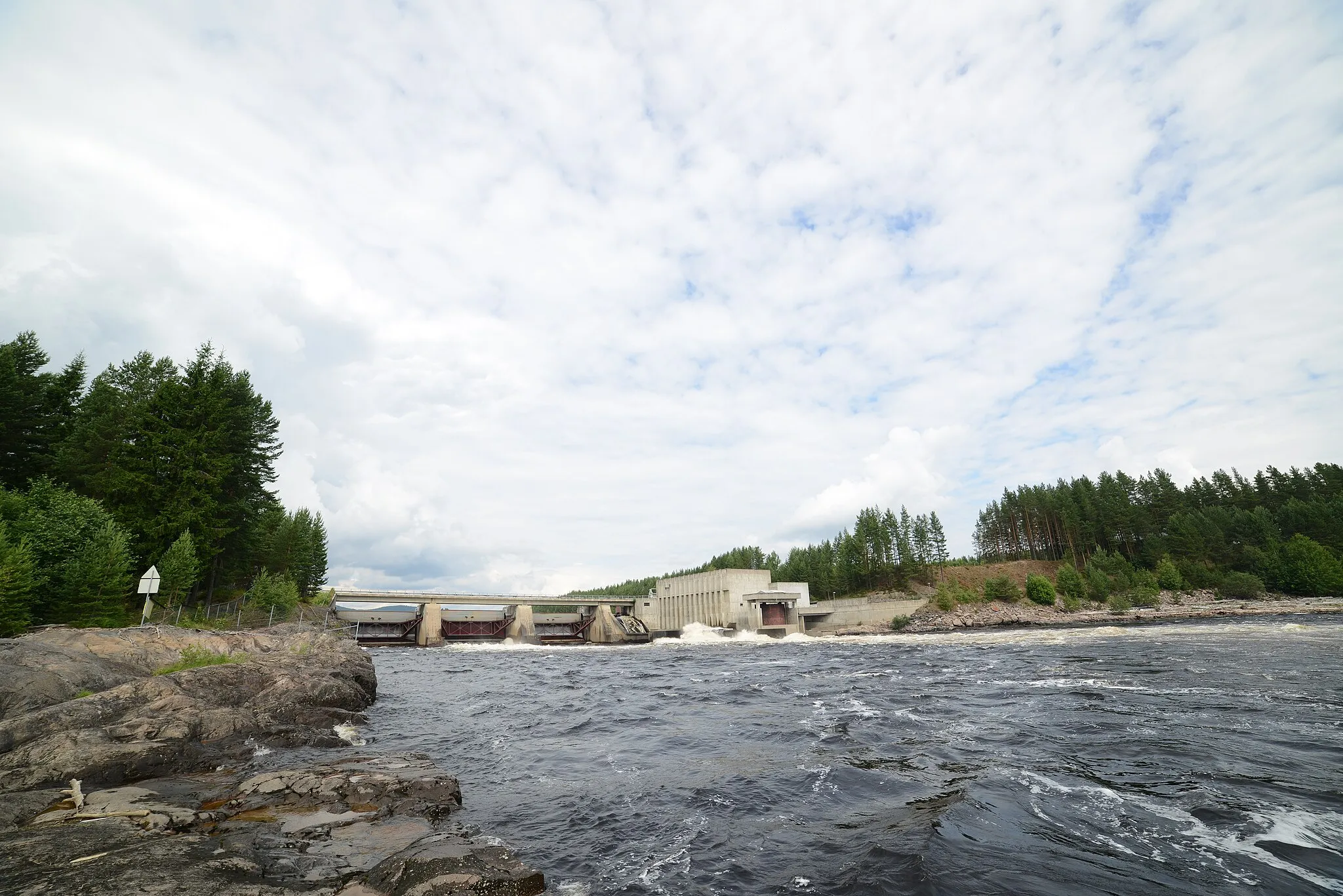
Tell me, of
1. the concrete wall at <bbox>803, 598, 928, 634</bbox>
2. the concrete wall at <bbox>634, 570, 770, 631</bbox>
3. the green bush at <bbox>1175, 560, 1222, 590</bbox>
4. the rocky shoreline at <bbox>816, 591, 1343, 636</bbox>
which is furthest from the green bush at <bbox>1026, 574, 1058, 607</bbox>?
the concrete wall at <bbox>634, 570, 770, 631</bbox>

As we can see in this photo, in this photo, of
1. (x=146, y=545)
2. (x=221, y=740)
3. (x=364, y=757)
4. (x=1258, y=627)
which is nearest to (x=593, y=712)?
(x=364, y=757)

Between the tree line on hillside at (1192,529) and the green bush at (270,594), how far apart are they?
125 meters

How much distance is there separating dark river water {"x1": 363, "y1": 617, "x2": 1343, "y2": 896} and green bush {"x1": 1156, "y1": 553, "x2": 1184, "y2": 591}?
277ft

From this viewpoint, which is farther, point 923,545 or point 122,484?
point 923,545

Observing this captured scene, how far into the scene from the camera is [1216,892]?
6.43m

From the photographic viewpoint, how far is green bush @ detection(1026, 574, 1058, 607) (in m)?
97.1

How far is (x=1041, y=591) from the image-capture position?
320 ft

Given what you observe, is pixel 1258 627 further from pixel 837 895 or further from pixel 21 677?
pixel 21 677

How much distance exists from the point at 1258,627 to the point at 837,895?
66.4 metres

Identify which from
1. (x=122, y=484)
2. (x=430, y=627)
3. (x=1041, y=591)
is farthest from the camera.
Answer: (x=1041, y=591)

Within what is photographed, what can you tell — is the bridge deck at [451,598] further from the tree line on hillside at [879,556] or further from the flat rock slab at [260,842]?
the flat rock slab at [260,842]

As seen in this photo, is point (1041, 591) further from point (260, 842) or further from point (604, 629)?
point (260, 842)

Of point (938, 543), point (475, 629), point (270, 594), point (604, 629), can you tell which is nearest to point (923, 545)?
point (938, 543)

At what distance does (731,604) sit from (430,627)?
48.7 metres
